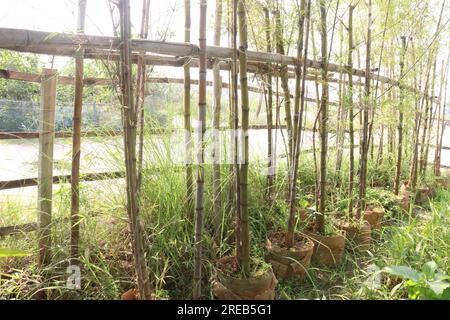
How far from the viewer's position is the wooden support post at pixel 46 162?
5.07ft

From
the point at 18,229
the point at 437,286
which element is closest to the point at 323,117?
the point at 437,286

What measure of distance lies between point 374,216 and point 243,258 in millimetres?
1463

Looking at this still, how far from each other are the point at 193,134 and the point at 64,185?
0.77m

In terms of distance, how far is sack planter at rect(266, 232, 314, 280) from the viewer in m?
1.80

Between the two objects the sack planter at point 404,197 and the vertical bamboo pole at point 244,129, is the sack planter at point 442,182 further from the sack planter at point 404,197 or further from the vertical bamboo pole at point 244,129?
the vertical bamboo pole at point 244,129

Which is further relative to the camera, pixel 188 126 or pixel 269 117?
pixel 269 117

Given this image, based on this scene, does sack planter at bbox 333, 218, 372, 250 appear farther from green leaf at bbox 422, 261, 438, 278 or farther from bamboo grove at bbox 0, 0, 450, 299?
green leaf at bbox 422, 261, 438, 278

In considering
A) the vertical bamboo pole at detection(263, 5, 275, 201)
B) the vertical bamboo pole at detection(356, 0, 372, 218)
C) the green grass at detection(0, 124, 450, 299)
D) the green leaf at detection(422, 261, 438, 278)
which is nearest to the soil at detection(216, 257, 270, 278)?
the green grass at detection(0, 124, 450, 299)

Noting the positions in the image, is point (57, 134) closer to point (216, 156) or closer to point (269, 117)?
point (216, 156)

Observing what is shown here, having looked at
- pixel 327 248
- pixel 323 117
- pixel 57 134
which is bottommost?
pixel 327 248

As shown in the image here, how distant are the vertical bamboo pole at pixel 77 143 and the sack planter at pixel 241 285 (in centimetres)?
64

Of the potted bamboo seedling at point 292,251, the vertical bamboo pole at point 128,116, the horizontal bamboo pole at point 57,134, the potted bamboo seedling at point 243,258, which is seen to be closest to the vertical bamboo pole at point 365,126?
the potted bamboo seedling at point 292,251

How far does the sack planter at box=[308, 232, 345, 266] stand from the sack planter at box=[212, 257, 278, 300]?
0.59 meters

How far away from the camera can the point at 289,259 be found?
5.89ft
